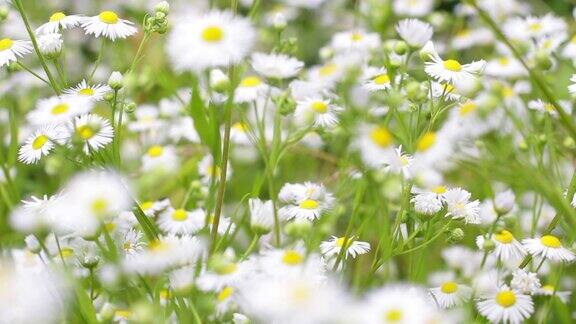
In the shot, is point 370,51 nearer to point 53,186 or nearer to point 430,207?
point 430,207

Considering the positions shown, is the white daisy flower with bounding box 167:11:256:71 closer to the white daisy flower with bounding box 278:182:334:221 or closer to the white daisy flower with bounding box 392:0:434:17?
the white daisy flower with bounding box 278:182:334:221

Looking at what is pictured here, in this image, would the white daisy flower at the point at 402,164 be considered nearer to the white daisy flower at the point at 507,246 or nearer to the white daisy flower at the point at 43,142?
the white daisy flower at the point at 507,246

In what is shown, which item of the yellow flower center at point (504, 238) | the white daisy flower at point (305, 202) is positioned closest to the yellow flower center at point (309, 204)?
the white daisy flower at point (305, 202)

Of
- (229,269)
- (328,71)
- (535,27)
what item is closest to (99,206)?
(229,269)

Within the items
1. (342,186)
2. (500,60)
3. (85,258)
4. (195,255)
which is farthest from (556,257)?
(500,60)

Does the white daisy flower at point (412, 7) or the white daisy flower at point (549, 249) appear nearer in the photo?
the white daisy flower at point (549, 249)

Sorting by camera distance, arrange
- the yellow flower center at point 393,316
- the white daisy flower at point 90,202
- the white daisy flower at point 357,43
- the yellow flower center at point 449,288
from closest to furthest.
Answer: the yellow flower center at point 393,316, the white daisy flower at point 90,202, the yellow flower center at point 449,288, the white daisy flower at point 357,43

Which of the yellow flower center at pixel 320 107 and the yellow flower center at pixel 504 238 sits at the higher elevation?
the yellow flower center at pixel 320 107
